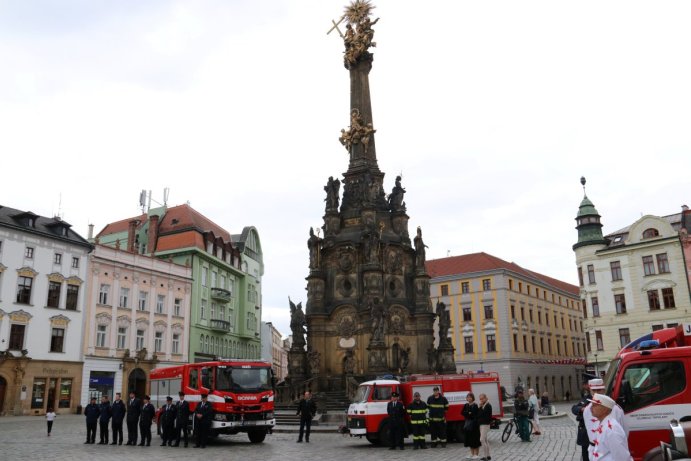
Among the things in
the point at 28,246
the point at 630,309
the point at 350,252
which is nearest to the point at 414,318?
the point at 350,252

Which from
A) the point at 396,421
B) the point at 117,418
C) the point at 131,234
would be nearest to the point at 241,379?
the point at 117,418

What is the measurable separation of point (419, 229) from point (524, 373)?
105 feet

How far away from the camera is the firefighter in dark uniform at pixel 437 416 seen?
1877cm

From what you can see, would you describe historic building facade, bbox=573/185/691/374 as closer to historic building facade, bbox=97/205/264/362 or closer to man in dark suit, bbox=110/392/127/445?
historic building facade, bbox=97/205/264/362

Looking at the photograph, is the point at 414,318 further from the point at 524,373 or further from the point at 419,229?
the point at 524,373

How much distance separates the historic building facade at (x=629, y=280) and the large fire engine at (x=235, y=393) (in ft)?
114

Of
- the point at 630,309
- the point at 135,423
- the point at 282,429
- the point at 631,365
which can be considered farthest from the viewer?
the point at 630,309

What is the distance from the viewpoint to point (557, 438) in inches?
795

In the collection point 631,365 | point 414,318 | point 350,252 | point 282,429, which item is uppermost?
point 350,252

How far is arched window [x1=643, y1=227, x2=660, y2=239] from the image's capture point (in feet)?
159

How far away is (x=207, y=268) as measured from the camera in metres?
58.6

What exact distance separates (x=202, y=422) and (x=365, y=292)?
44.5ft

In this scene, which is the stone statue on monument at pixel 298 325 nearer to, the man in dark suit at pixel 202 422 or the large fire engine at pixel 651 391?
the man in dark suit at pixel 202 422

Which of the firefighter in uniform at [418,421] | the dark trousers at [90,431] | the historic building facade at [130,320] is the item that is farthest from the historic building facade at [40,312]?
the firefighter in uniform at [418,421]
